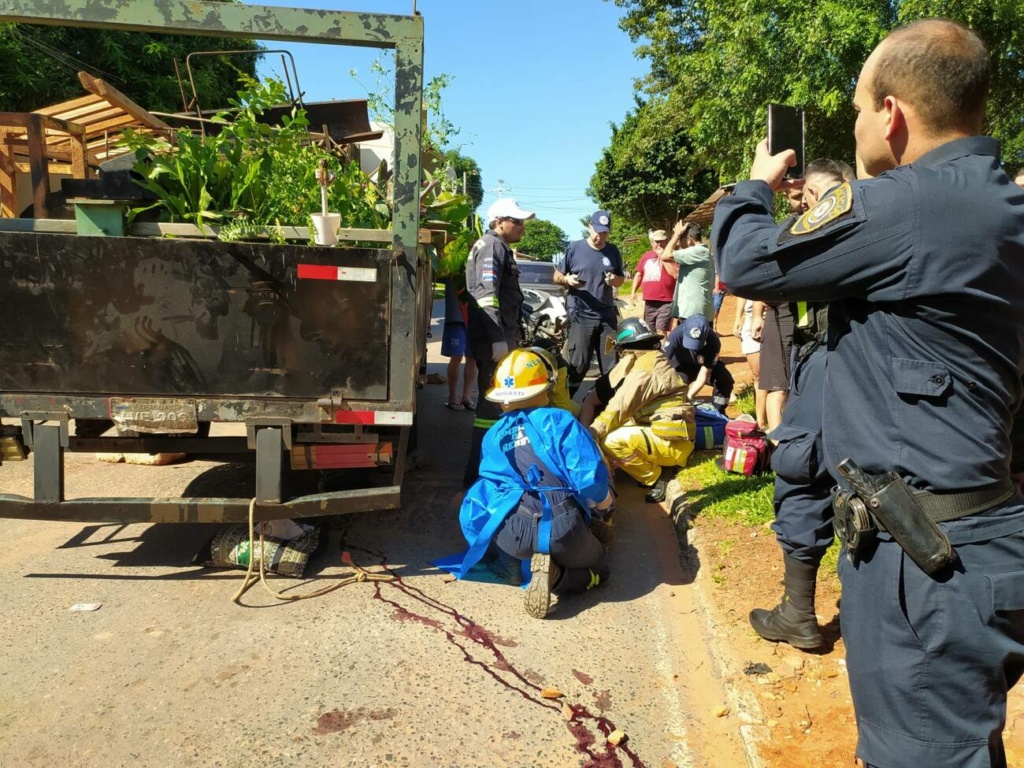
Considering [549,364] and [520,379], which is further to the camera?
[549,364]

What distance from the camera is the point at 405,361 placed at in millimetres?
3588

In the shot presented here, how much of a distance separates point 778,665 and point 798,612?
0.81ft

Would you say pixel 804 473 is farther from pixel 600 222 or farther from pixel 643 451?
pixel 600 222

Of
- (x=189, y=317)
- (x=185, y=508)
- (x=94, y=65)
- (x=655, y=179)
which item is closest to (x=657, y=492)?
(x=185, y=508)

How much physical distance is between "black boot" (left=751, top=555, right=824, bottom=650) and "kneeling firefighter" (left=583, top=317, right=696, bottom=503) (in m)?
2.19

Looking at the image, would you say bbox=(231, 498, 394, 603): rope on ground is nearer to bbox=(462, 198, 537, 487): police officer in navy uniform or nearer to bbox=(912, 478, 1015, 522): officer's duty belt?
bbox=(462, 198, 537, 487): police officer in navy uniform

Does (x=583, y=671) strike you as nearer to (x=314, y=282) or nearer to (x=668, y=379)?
(x=314, y=282)

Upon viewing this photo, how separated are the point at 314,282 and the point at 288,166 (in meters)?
0.68

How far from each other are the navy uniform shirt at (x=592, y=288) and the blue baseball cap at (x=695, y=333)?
113cm

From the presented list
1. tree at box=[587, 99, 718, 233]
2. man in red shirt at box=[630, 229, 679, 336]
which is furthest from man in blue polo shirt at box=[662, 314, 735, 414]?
tree at box=[587, 99, 718, 233]

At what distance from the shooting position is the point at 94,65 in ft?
40.7

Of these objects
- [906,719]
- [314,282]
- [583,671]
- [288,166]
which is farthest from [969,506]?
[288,166]

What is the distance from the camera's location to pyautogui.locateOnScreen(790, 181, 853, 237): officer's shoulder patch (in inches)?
61.9

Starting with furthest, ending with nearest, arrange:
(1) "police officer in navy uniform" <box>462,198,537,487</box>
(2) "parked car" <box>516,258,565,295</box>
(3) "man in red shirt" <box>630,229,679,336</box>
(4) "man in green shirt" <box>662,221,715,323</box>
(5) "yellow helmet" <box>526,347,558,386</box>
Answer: (2) "parked car" <box>516,258,565,295</box>, (3) "man in red shirt" <box>630,229,679,336</box>, (4) "man in green shirt" <box>662,221,715,323</box>, (1) "police officer in navy uniform" <box>462,198,537,487</box>, (5) "yellow helmet" <box>526,347,558,386</box>
